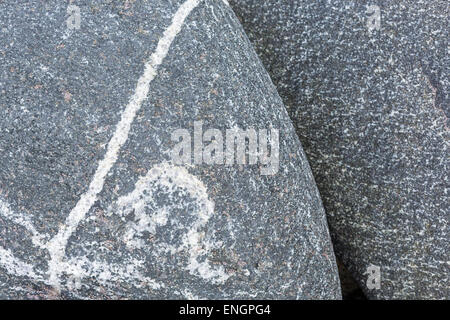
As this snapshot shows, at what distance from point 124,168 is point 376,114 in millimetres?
459

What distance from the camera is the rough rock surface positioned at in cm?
84

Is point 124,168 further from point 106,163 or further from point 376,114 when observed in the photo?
Answer: point 376,114

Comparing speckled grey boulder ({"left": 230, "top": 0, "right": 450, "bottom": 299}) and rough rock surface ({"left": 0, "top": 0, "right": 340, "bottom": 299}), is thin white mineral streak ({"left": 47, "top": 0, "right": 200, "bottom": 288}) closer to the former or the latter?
rough rock surface ({"left": 0, "top": 0, "right": 340, "bottom": 299})

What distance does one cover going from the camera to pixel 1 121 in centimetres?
85

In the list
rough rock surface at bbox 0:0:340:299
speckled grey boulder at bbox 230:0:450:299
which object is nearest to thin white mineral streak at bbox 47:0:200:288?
rough rock surface at bbox 0:0:340:299

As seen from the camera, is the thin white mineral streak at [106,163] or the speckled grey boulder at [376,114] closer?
the thin white mineral streak at [106,163]

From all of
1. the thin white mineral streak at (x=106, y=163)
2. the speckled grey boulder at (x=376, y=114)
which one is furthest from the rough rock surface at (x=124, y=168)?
the speckled grey boulder at (x=376, y=114)

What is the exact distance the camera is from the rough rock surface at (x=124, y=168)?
842 millimetres

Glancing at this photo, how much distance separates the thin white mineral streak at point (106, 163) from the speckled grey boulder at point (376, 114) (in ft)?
0.88

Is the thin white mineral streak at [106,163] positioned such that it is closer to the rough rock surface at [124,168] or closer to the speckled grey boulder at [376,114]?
the rough rock surface at [124,168]

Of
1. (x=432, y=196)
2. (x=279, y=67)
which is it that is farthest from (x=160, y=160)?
(x=432, y=196)

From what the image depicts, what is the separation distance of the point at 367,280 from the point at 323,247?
0.62ft

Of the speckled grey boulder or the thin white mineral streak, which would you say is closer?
the thin white mineral streak

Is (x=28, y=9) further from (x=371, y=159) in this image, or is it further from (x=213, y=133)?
(x=371, y=159)
